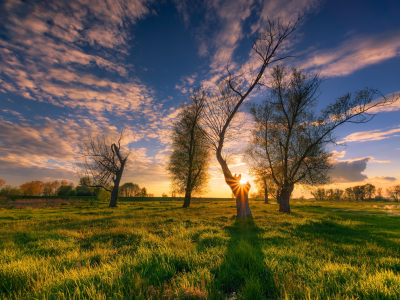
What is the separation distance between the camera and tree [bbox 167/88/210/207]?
24.9 meters

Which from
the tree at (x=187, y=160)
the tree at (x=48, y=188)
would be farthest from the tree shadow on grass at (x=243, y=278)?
the tree at (x=48, y=188)

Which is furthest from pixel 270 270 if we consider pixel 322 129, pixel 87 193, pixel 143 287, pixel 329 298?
pixel 87 193

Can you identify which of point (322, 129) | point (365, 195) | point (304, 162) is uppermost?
point (322, 129)

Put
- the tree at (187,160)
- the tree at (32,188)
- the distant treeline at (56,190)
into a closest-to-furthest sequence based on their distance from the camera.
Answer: the tree at (187,160), the distant treeline at (56,190), the tree at (32,188)

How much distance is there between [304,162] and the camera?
18.5m

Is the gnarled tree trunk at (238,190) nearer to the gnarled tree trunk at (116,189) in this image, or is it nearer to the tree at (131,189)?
the gnarled tree trunk at (116,189)

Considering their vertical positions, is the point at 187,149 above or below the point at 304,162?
above

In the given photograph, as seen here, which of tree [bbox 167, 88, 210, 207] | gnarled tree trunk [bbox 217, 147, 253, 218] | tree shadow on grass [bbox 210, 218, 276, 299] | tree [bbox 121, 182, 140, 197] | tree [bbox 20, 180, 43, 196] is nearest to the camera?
tree shadow on grass [bbox 210, 218, 276, 299]

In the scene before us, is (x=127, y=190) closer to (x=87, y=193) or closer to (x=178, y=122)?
(x=87, y=193)

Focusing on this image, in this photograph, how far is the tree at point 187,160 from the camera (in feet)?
81.6

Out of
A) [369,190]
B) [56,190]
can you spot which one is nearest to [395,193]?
[369,190]

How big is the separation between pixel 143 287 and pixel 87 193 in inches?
4446

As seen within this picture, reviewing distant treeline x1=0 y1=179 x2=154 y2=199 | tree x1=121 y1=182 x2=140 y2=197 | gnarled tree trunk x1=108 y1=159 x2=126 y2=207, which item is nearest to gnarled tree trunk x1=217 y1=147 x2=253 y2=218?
gnarled tree trunk x1=108 y1=159 x2=126 y2=207

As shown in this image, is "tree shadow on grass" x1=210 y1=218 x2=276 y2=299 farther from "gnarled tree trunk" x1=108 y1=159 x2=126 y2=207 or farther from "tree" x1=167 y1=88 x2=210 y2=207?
"gnarled tree trunk" x1=108 y1=159 x2=126 y2=207
